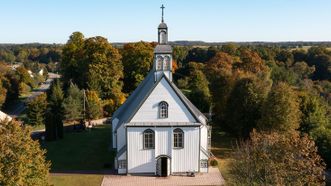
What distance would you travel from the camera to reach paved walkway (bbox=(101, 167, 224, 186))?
27.4 meters

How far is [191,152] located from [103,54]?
3052 centimetres

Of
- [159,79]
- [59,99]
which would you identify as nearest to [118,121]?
[159,79]

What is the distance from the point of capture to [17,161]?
1605 centimetres

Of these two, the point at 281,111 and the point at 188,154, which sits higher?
the point at 281,111

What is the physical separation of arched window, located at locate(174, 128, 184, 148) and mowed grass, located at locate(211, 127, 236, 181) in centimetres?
452

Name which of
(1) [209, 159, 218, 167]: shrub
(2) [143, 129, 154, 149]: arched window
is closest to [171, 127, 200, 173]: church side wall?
(2) [143, 129, 154, 149]: arched window

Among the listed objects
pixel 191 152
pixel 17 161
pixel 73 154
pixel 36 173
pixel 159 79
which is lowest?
pixel 73 154

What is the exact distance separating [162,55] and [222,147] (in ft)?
46.7

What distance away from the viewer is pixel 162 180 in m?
28.0

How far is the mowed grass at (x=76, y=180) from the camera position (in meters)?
27.3

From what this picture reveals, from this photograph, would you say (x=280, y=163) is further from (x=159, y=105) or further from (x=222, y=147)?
(x=222, y=147)

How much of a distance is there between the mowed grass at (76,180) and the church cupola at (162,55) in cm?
981

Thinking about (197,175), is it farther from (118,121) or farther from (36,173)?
(36,173)

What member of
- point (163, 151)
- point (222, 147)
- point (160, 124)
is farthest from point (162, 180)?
point (222, 147)
